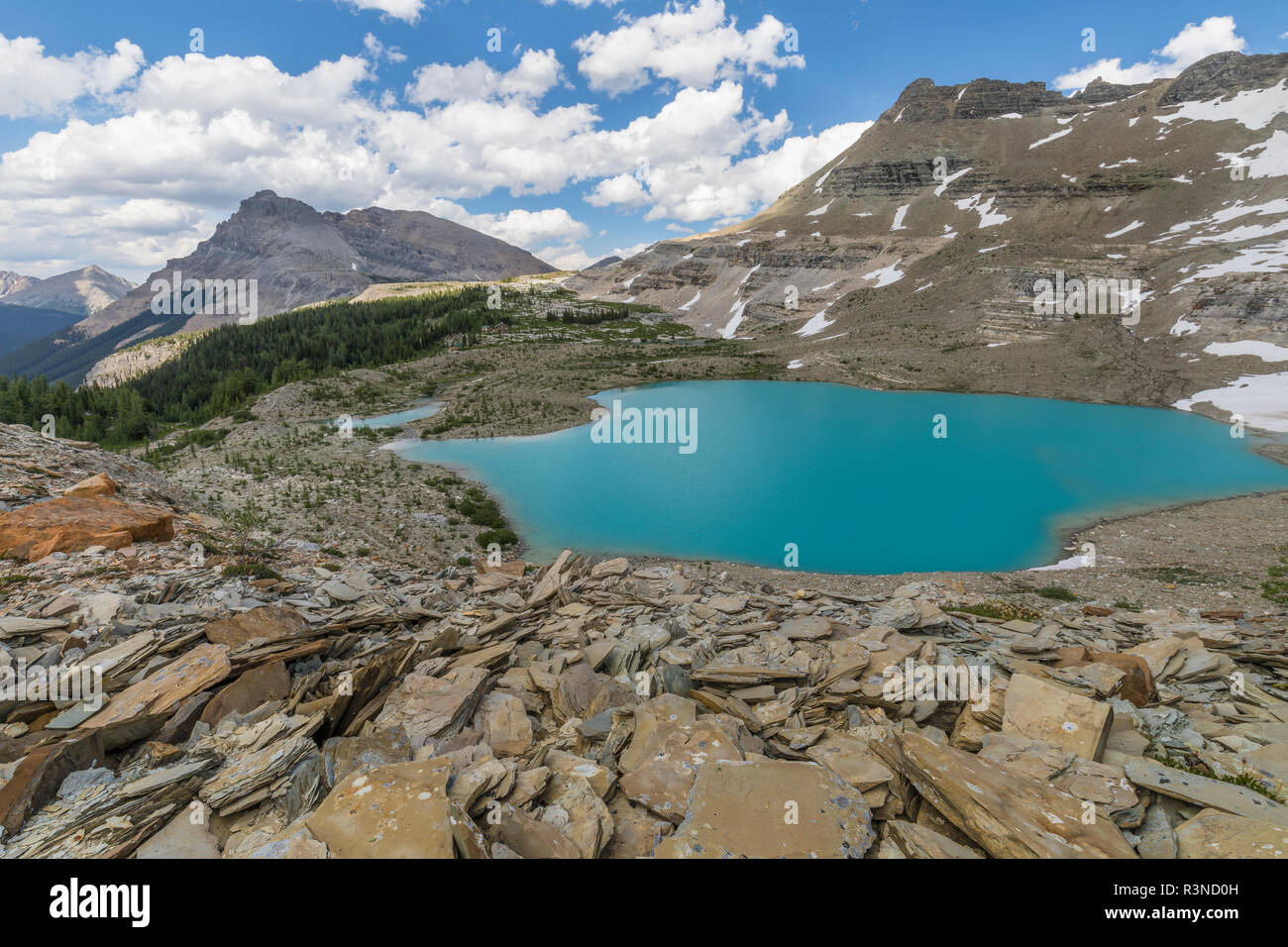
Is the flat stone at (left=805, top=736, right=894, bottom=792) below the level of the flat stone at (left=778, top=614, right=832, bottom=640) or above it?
above

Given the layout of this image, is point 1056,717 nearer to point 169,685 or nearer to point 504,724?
point 504,724

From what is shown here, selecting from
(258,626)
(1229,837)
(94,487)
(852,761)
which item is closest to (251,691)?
(258,626)

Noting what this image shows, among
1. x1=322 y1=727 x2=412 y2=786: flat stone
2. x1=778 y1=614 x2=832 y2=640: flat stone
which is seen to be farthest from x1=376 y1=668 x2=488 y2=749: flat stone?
x1=778 y1=614 x2=832 y2=640: flat stone

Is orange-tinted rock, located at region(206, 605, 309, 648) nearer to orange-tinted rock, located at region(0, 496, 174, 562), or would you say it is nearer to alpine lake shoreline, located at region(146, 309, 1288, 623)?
orange-tinted rock, located at region(0, 496, 174, 562)

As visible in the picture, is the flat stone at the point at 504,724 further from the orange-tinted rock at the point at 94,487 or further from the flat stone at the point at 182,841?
the orange-tinted rock at the point at 94,487

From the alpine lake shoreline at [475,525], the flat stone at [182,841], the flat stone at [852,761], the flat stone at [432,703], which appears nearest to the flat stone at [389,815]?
the flat stone at [182,841]

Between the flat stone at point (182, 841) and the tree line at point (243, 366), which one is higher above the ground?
the tree line at point (243, 366)
